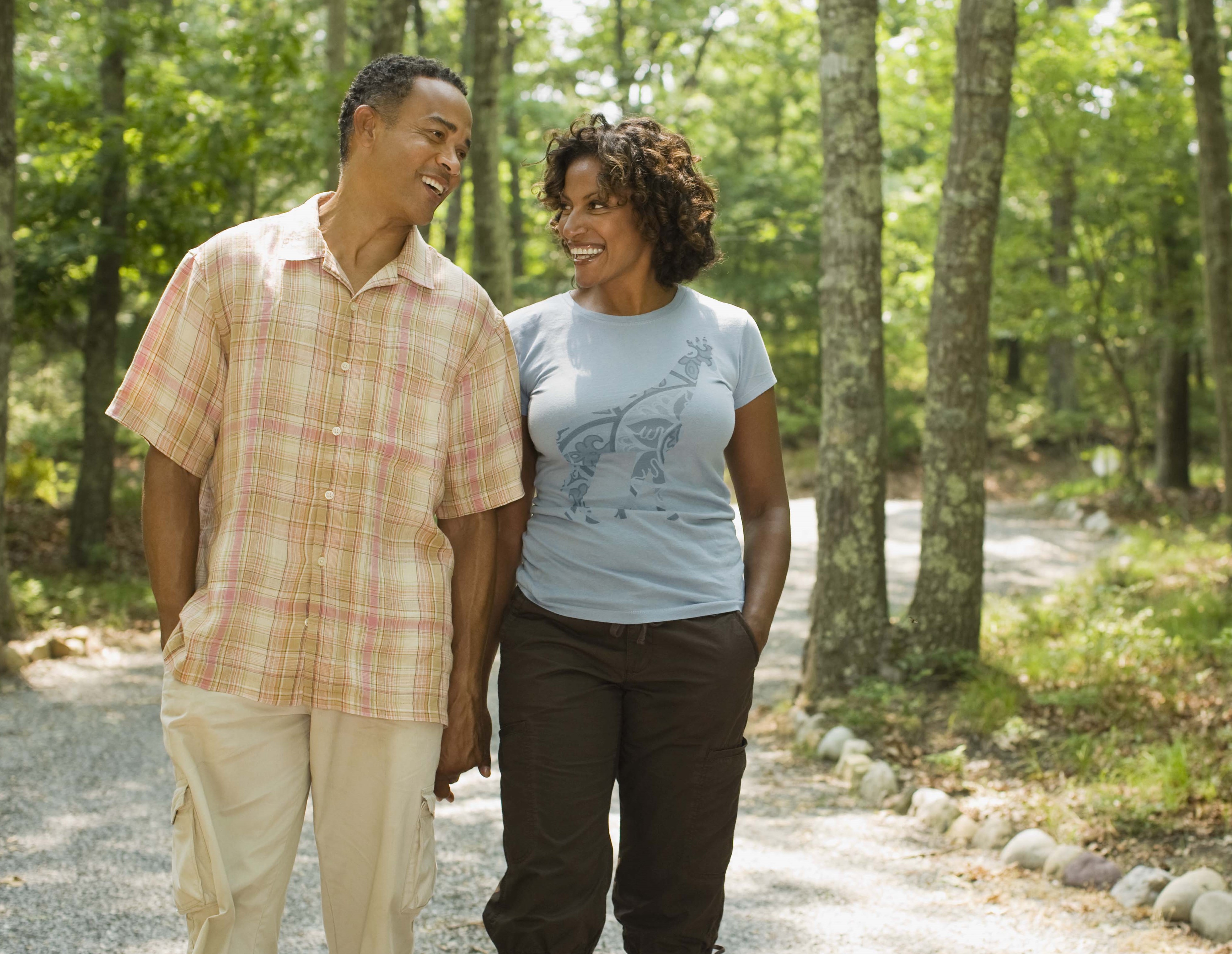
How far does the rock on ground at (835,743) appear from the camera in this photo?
595cm

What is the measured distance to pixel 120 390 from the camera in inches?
91.4

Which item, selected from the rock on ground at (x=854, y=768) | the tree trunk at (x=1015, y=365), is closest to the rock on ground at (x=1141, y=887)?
the rock on ground at (x=854, y=768)

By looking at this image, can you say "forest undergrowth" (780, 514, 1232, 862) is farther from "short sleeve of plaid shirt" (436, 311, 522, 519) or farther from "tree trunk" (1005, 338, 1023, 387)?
"tree trunk" (1005, 338, 1023, 387)

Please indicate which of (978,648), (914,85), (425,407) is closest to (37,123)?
(978,648)

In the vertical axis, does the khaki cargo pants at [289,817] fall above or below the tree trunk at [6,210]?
below

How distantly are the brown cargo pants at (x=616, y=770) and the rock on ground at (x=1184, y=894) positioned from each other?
2.06 meters

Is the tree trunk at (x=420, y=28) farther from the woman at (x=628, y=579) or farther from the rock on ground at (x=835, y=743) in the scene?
the woman at (x=628, y=579)

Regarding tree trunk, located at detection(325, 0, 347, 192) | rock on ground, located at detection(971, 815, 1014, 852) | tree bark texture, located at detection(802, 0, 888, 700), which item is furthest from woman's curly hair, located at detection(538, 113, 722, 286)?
tree trunk, located at detection(325, 0, 347, 192)

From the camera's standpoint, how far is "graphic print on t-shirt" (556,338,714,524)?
8.48ft

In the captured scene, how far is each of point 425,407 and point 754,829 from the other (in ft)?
10.8

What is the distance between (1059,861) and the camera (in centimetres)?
440

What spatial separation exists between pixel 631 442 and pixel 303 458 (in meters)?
0.70

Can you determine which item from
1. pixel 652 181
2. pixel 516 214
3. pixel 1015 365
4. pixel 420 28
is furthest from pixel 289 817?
pixel 1015 365

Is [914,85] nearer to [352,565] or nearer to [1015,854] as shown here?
[1015,854]
